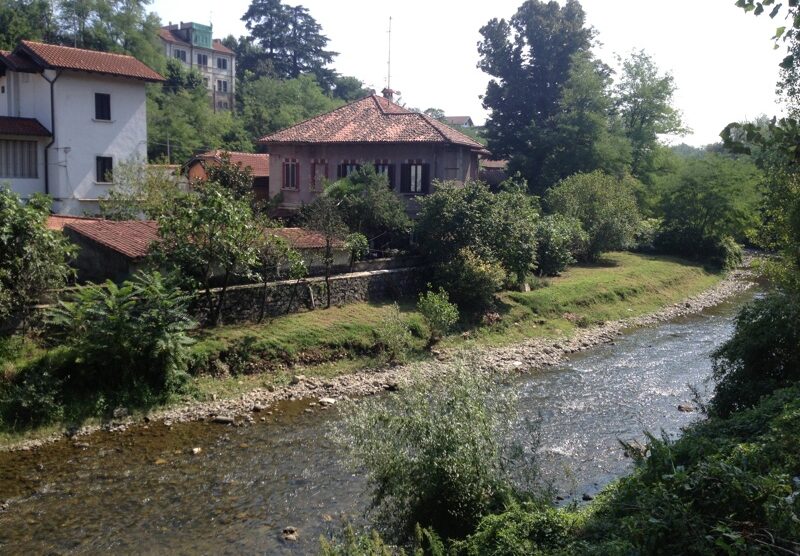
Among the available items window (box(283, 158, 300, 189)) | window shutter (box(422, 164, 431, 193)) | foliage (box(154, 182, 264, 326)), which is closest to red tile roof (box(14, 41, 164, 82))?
window (box(283, 158, 300, 189))

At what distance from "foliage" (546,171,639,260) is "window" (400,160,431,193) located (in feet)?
31.5

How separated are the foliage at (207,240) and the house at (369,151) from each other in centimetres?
1189

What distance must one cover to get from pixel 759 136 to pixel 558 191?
3469cm

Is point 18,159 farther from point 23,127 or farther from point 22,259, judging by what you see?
point 22,259

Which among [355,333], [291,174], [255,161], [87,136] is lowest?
[355,333]

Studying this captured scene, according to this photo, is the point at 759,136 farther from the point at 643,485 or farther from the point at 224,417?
the point at 224,417

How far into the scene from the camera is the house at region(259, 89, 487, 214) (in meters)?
34.0

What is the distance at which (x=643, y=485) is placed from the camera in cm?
913

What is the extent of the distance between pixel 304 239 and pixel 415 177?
405 inches

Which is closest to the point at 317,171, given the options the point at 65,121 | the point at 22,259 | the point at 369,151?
the point at 369,151

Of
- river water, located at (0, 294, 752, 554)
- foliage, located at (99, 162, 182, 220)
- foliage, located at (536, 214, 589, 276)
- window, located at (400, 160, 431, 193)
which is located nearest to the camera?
river water, located at (0, 294, 752, 554)

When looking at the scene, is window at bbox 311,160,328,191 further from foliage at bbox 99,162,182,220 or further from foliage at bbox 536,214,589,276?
foliage at bbox 536,214,589,276

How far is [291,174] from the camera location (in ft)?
119

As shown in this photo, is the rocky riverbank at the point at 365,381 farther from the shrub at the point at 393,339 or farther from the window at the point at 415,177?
the window at the point at 415,177
